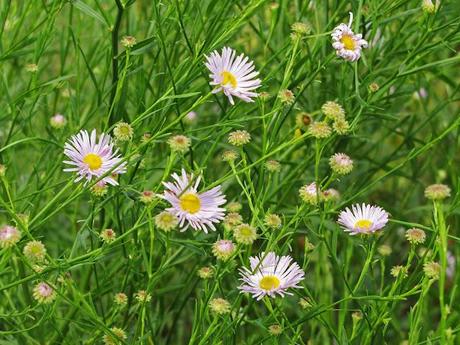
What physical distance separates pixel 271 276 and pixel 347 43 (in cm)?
33

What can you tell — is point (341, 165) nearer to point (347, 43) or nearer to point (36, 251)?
point (347, 43)

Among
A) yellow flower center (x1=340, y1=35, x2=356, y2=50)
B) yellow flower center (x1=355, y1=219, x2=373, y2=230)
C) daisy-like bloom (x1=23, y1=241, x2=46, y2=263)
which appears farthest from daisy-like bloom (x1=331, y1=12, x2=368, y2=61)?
daisy-like bloom (x1=23, y1=241, x2=46, y2=263)

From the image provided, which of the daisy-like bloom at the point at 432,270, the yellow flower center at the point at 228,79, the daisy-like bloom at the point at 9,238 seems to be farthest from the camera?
the yellow flower center at the point at 228,79

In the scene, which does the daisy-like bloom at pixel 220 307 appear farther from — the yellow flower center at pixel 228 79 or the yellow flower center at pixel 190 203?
the yellow flower center at pixel 228 79

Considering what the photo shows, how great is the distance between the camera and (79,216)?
1877 mm

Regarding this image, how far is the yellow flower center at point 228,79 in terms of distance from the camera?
1170 millimetres

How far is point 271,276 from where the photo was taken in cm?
111

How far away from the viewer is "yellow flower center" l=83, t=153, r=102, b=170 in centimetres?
110

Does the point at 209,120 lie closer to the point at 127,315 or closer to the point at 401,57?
the point at 401,57

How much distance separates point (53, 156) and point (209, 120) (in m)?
0.39

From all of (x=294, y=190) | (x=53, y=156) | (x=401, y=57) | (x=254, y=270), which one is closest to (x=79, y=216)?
(x=53, y=156)

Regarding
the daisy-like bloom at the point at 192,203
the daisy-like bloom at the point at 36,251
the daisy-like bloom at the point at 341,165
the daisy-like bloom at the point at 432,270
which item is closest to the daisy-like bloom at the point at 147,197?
the daisy-like bloom at the point at 192,203

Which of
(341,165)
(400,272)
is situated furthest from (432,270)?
(341,165)

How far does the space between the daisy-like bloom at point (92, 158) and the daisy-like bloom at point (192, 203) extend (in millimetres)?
70
